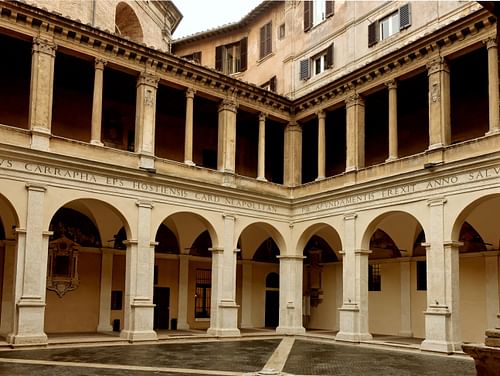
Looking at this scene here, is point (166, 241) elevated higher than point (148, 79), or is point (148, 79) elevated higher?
point (148, 79)

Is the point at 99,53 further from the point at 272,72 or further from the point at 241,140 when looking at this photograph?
the point at 272,72

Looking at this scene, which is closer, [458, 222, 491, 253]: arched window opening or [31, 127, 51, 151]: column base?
[31, 127, 51, 151]: column base

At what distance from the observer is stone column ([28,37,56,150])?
1900 cm

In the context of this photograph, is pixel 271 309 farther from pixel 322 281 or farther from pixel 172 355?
pixel 172 355

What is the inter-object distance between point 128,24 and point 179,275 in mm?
11558

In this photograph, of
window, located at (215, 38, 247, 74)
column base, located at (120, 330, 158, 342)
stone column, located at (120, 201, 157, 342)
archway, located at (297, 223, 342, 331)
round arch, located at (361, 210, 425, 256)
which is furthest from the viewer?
window, located at (215, 38, 247, 74)

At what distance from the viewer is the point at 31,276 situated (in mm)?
18266

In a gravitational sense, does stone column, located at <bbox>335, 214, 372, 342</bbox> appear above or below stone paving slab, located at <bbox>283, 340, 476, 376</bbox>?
above

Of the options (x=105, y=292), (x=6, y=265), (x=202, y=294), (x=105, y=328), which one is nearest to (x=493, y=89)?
(x=202, y=294)

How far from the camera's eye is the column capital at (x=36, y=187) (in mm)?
18453

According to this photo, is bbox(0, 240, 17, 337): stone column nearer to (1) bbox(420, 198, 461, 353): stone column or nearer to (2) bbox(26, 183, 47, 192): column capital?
(2) bbox(26, 183, 47, 192): column capital

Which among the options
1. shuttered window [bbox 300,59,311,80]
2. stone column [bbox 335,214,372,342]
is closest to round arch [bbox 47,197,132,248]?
stone column [bbox 335,214,372,342]

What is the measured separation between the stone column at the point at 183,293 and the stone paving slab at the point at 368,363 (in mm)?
7432

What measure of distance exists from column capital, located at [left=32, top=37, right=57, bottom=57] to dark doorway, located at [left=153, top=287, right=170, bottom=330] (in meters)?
10.9
